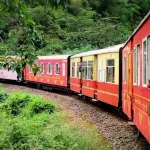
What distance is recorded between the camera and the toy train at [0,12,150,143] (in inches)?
272

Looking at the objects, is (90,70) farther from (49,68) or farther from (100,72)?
(49,68)

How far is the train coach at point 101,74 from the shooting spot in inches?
521

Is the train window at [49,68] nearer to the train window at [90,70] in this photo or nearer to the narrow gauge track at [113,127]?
the train window at [90,70]

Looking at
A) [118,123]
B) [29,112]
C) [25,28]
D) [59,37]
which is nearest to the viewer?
[25,28]

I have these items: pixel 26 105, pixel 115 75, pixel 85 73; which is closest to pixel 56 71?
pixel 85 73

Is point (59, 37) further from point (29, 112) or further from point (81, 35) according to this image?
point (29, 112)

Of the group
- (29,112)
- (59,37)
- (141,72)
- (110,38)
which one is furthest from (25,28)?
(59,37)

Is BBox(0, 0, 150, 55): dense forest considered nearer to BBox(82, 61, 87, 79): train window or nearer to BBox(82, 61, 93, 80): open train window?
BBox(82, 61, 87, 79): train window

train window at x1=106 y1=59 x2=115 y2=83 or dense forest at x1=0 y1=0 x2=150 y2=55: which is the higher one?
Result: dense forest at x1=0 y1=0 x2=150 y2=55

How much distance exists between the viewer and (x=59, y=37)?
41906 mm

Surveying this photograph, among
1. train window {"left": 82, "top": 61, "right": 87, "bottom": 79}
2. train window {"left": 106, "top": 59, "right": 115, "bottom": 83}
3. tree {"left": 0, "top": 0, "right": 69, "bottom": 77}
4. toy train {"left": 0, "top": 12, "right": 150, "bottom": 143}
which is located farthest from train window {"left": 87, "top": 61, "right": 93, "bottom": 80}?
tree {"left": 0, "top": 0, "right": 69, "bottom": 77}

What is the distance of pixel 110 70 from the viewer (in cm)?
1405

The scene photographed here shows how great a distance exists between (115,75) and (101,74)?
2030 millimetres

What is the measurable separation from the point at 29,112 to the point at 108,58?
3.44m
